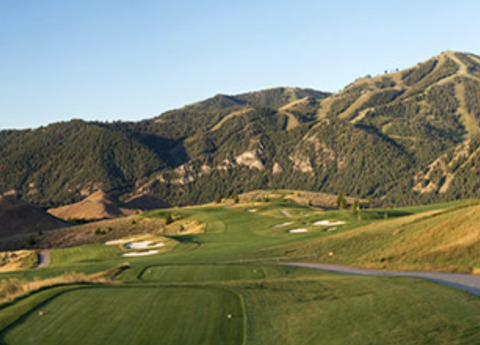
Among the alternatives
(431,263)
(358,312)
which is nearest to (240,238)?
(431,263)

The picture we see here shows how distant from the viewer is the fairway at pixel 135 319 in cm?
2367

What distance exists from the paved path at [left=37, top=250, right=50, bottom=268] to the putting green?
38.6 metres

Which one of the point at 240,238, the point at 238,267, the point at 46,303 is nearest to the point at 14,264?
the point at 240,238

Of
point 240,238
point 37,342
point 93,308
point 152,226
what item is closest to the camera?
point 37,342

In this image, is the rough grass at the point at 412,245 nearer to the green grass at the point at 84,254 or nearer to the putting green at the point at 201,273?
the putting green at the point at 201,273

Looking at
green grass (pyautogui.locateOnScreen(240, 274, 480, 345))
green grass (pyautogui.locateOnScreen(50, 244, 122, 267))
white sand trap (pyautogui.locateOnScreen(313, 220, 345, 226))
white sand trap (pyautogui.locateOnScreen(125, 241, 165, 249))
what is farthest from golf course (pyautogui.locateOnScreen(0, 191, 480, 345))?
white sand trap (pyautogui.locateOnScreen(313, 220, 345, 226))

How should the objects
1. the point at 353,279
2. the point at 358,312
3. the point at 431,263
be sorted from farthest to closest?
1. the point at 431,263
2. the point at 353,279
3. the point at 358,312

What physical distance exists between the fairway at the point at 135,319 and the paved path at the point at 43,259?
54.3 m

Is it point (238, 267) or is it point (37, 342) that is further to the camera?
point (238, 267)

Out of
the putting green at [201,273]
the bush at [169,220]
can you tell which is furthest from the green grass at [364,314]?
the bush at [169,220]

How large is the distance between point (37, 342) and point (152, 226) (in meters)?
107

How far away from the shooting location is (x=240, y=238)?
8531 centimetres

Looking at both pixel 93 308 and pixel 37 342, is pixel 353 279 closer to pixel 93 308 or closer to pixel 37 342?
pixel 93 308

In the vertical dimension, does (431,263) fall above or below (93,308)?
below
